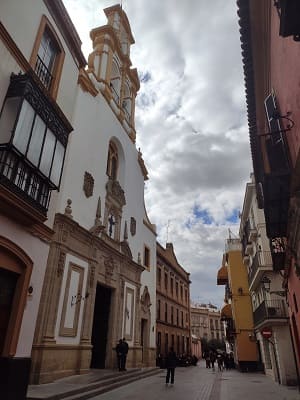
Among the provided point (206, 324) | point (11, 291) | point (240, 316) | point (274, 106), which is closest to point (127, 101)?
point (274, 106)

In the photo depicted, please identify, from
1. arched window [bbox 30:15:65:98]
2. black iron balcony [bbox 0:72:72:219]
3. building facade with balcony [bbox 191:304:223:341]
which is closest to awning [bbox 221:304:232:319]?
black iron balcony [bbox 0:72:72:219]

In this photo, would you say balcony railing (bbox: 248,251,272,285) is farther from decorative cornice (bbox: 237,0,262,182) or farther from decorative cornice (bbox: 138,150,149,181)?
decorative cornice (bbox: 138,150,149,181)

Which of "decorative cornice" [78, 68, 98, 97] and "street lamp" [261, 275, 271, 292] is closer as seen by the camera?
"decorative cornice" [78, 68, 98, 97]

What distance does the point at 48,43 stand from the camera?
991 cm

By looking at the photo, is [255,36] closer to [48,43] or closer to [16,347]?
[48,43]

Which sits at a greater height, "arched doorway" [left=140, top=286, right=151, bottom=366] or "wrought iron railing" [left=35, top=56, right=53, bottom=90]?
"wrought iron railing" [left=35, top=56, right=53, bottom=90]

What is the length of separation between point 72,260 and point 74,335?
2845mm

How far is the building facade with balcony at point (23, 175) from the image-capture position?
22.2 feet

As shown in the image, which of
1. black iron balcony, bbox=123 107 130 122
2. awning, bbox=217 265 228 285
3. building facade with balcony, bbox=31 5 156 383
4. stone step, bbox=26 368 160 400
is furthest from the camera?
awning, bbox=217 265 228 285

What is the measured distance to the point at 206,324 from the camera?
228 ft

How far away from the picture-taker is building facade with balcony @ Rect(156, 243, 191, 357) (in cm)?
2695

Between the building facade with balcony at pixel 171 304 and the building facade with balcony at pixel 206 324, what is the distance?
3399cm

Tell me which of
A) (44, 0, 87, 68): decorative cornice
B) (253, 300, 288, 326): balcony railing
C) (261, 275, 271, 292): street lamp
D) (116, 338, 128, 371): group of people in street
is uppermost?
(44, 0, 87, 68): decorative cornice

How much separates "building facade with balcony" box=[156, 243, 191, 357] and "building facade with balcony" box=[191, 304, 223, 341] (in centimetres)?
3399
